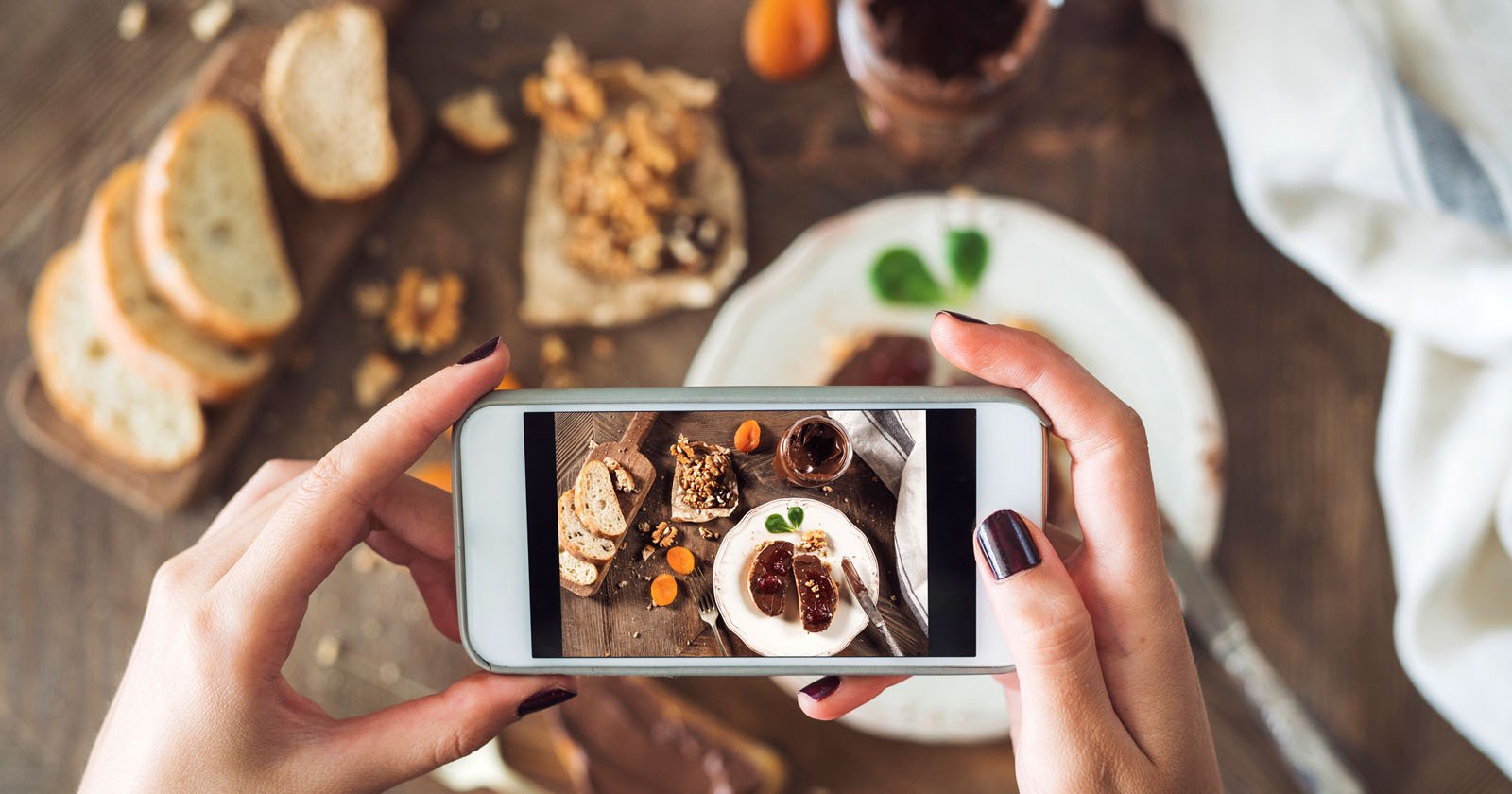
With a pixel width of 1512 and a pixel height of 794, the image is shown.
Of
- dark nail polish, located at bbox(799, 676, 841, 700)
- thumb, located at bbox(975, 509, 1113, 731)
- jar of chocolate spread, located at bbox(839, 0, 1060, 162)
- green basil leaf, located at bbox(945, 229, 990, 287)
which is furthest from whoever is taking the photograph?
green basil leaf, located at bbox(945, 229, 990, 287)

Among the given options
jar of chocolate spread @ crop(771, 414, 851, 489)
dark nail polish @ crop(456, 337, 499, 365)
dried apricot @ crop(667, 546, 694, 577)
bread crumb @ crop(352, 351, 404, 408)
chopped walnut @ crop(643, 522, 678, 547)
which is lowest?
bread crumb @ crop(352, 351, 404, 408)

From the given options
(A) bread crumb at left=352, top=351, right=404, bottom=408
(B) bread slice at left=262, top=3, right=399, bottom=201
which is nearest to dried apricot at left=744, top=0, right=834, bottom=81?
(B) bread slice at left=262, top=3, right=399, bottom=201

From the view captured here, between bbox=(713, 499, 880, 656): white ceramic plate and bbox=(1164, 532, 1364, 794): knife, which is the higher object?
bbox=(713, 499, 880, 656): white ceramic plate

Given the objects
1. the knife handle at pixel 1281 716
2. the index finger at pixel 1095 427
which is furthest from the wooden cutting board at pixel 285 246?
the knife handle at pixel 1281 716

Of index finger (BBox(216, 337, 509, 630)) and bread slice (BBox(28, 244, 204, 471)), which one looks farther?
bread slice (BBox(28, 244, 204, 471))

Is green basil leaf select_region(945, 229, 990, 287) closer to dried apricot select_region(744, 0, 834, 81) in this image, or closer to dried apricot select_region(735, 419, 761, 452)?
dried apricot select_region(744, 0, 834, 81)

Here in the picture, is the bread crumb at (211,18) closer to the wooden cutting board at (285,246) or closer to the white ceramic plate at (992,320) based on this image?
the wooden cutting board at (285,246)

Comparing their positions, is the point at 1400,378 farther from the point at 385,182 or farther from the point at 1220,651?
the point at 385,182

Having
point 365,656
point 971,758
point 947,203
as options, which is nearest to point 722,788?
point 971,758
